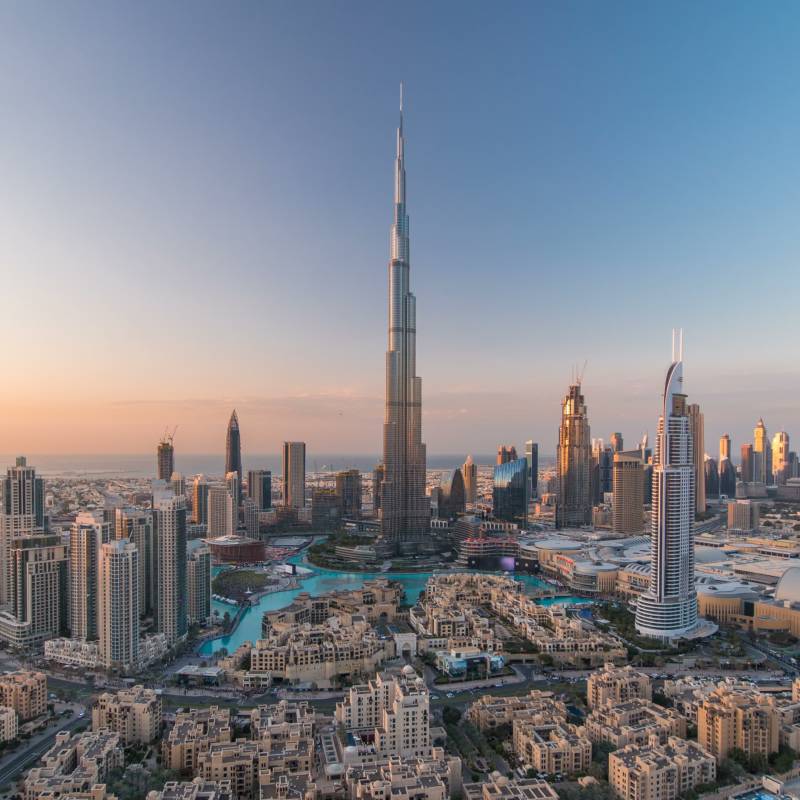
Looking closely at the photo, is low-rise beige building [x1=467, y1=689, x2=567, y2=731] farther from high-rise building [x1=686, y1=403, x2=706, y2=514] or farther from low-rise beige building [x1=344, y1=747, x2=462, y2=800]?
high-rise building [x1=686, y1=403, x2=706, y2=514]

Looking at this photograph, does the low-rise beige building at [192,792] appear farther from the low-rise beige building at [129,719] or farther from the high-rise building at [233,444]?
the high-rise building at [233,444]

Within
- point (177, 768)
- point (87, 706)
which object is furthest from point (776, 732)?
point (87, 706)

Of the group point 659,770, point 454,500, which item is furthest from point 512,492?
point 659,770

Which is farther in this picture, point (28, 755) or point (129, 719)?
point (129, 719)

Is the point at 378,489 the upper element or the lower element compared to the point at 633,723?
lower

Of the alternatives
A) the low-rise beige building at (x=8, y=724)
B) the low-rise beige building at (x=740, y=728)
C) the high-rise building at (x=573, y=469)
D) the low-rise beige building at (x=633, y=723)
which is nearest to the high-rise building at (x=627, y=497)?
the high-rise building at (x=573, y=469)

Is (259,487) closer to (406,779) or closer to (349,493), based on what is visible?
(349,493)

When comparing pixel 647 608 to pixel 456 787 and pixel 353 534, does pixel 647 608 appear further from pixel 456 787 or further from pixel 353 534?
pixel 353 534
